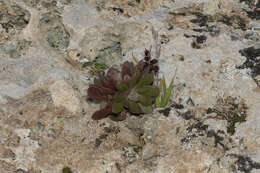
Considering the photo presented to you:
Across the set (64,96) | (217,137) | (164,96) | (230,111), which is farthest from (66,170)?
(230,111)

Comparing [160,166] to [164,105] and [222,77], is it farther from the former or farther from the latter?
[222,77]

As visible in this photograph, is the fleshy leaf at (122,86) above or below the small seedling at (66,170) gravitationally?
above

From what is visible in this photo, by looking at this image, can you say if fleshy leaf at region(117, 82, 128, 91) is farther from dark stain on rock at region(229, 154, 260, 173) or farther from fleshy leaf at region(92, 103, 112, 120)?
dark stain on rock at region(229, 154, 260, 173)

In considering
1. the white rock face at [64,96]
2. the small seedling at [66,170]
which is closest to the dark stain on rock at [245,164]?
the small seedling at [66,170]

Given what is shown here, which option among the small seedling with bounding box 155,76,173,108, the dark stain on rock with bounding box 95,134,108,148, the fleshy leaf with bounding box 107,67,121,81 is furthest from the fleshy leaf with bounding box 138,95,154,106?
the dark stain on rock with bounding box 95,134,108,148

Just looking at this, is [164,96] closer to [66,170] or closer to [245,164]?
[245,164]

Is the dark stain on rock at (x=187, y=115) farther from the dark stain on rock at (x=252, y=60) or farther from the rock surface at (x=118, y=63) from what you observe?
the dark stain on rock at (x=252, y=60)

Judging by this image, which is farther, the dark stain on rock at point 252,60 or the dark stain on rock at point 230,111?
the dark stain on rock at point 252,60
